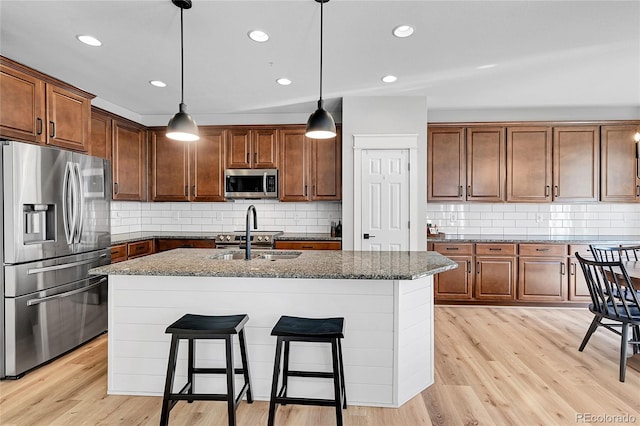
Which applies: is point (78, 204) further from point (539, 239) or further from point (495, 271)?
point (539, 239)

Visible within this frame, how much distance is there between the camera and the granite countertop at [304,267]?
208 cm

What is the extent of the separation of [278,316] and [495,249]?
3323 mm

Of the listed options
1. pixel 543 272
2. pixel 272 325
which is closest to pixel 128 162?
pixel 272 325

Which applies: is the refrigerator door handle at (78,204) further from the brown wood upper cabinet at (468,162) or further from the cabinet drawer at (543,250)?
the cabinet drawer at (543,250)

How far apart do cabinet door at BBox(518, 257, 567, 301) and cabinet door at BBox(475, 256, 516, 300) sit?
4.7 inches

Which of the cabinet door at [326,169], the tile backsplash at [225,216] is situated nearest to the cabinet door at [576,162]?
the cabinet door at [326,169]

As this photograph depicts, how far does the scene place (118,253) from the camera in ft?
13.3

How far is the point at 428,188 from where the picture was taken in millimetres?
4902

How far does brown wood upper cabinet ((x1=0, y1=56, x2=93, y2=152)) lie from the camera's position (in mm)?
2799

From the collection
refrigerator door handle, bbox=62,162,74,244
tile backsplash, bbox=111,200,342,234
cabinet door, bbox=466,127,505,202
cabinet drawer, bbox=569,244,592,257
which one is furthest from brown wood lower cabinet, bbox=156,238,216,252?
A: cabinet drawer, bbox=569,244,592,257

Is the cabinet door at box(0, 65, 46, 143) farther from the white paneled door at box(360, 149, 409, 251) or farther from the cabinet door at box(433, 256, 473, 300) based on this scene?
the cabinet door at box(433, 256, 473, 300)

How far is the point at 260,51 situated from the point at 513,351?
3.34m

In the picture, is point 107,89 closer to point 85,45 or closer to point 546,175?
point 85,45

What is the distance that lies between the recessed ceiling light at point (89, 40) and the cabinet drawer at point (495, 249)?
4.42m
